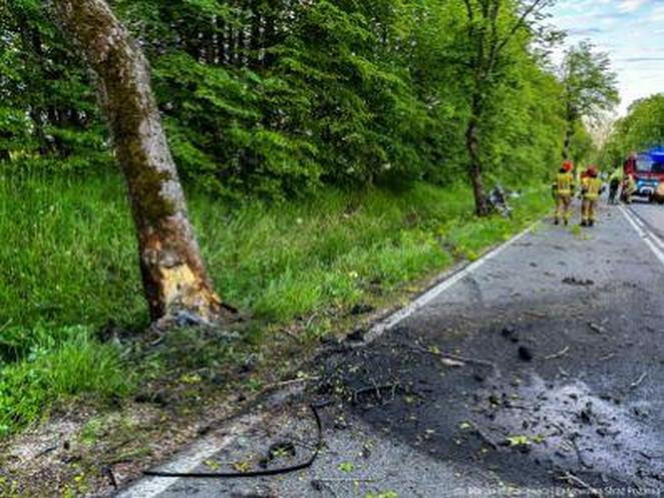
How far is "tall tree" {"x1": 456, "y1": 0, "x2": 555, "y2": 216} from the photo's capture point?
16.5 metres

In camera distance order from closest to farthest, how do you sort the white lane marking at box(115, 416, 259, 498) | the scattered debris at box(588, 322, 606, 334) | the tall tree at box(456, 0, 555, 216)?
the white lane marking at box(115, 416, 259, 498)
the scattered debris at box(588, 322, 606, 334)
the tall tree at box(456, 0, 555, 216)

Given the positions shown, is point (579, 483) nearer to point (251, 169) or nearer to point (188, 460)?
point (188, 460)

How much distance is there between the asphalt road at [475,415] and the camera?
3328 millimetres

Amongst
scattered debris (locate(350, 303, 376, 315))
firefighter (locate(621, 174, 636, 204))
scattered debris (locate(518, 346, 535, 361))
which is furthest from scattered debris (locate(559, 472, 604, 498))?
firefighter (locate(621, 174, 636, 204))

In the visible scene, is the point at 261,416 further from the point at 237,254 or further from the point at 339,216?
the point at 339,216

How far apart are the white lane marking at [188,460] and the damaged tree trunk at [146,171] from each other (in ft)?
5.64

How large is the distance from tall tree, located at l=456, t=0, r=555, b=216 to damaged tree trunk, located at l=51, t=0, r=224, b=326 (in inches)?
500

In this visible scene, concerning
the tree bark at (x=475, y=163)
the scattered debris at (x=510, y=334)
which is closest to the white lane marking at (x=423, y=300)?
the scattered debris at (x=510, y=334)

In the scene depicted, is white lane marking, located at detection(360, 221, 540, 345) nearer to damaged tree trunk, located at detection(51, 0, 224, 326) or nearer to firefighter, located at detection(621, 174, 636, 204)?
damaged tree trunk, located at detection(51, 0, 224, 326)

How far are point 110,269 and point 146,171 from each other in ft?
6.10

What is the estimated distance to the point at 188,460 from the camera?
350 centimetres

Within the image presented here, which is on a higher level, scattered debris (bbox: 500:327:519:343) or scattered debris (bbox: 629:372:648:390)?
scattered debris (bbox: 629:372:648:390)

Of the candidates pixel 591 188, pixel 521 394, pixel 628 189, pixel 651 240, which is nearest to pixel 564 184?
pixel 591 188

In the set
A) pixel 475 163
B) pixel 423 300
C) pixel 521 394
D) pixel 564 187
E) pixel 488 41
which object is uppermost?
pixel 488 41
